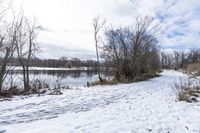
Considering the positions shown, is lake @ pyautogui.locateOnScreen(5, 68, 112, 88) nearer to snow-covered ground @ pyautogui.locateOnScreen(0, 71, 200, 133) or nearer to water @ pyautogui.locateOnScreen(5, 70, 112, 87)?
water @ pyautogui.locateOnScreen(5, 70, 112, 87)

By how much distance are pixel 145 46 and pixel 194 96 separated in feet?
60.2

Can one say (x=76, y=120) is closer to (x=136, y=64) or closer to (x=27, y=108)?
(x=27, y=108)

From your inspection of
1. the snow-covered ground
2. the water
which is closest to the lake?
the water

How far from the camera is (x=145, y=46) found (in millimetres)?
27922

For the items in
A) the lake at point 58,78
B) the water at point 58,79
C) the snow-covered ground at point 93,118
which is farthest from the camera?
the lake at point 58,78

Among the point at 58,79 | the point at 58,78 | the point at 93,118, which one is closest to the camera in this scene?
the point at 93,118

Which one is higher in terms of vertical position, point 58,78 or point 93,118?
point 58,78

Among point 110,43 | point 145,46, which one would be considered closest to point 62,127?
point 110,43

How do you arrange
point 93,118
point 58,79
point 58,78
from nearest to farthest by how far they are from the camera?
point 93,118, point 58,79, point 58,78

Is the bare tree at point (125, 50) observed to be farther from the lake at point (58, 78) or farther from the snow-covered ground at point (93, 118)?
the snow-covered ground at point (93, 118)

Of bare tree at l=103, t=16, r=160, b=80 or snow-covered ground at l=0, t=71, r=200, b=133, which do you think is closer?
snow-covered ground at l=0, t=71, r=200, b=133

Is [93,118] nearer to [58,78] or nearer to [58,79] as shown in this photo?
[58,79]

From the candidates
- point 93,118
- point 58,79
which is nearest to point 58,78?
point 58,79

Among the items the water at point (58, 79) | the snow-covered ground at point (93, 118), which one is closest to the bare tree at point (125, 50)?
the water at point (58, 79)
